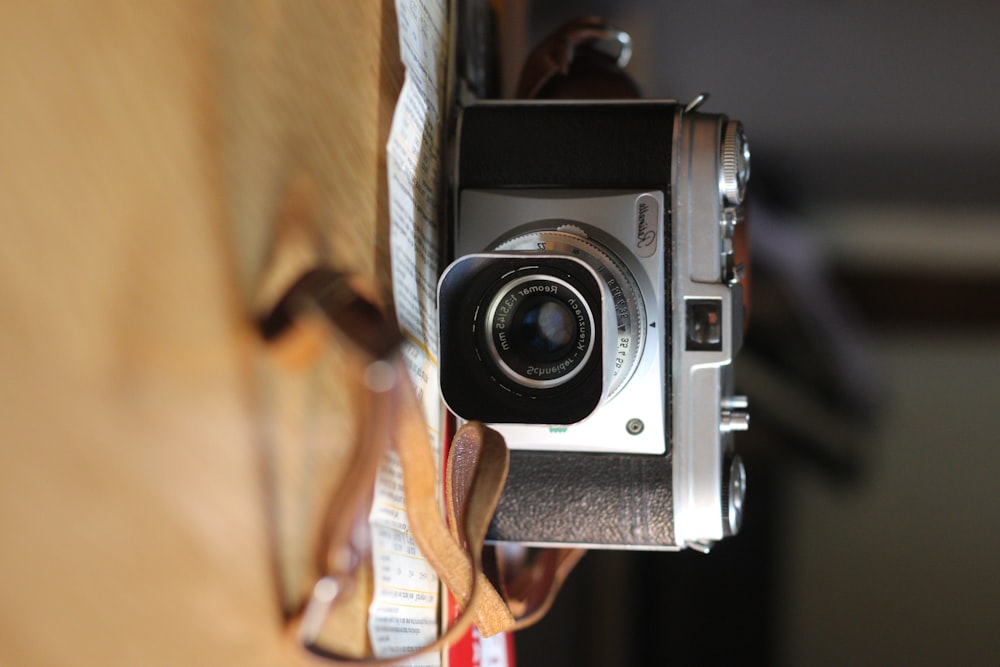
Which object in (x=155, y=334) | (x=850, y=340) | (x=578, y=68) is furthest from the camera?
(x=850, y=340)

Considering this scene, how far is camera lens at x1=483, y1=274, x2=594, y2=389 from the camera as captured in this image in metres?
0.50

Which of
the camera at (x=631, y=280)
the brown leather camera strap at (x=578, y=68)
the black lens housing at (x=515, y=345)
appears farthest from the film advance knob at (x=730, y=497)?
the brown leather camera strap at (x=578, y=68)

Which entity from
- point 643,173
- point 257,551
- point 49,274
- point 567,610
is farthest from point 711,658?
point 49,274

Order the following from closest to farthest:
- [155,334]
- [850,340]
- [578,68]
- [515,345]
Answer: [155,334], [515,345], [578,68], [850,340]

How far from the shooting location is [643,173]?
1.90 feet

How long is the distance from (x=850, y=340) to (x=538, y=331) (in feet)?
3.04

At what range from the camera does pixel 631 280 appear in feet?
1.82

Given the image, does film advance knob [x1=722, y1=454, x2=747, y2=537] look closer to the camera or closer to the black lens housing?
the camera

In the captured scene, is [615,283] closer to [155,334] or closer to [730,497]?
[730,497]

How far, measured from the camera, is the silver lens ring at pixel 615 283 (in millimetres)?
540

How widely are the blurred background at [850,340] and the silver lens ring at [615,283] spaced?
714 millimetres

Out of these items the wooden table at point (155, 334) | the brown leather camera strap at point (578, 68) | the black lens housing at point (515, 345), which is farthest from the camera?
the brown leather camera strap at point (578, 68)

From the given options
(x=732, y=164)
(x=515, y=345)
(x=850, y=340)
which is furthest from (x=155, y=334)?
(x=850, y=340)

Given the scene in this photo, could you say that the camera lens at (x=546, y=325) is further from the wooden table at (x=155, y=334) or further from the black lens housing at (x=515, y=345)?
the wooden table at (x=155, y=334)
